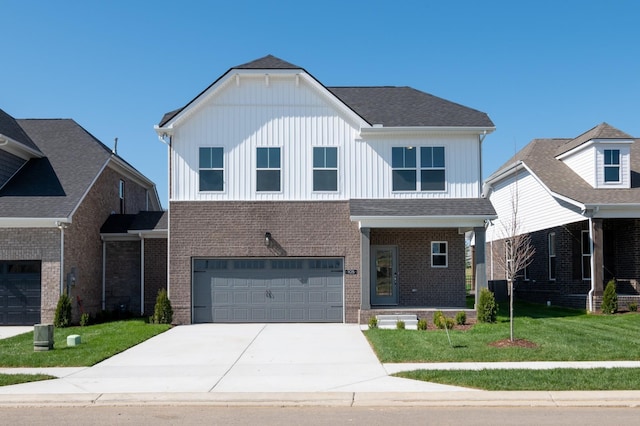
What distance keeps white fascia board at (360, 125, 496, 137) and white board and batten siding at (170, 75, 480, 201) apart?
0.69ft

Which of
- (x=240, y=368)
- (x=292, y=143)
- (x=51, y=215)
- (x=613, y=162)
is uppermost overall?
(x=292, y=143)

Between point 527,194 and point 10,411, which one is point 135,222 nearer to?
point 10,411

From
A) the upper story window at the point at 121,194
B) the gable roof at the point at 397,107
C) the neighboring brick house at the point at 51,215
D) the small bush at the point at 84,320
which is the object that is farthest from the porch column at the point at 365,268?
the upper story window at the point at 121,194

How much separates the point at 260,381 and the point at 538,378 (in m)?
4.96

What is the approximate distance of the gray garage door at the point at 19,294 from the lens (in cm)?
2114

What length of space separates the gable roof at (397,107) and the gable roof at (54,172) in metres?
3.99

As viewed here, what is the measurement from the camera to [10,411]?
9.66 m

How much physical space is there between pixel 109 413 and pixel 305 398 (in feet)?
9.83

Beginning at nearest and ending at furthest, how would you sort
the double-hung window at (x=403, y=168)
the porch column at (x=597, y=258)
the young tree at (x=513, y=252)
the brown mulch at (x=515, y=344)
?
the brown mulch at (x=515, y=344) < the young tree at (x=513, y=252) < the double-hung window at (x=403, y=168) < the porch column at (x=597, y=258)

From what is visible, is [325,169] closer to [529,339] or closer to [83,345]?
[529,339]

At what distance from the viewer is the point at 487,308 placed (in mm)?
19859

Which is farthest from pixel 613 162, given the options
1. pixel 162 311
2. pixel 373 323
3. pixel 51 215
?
pixel 51 215

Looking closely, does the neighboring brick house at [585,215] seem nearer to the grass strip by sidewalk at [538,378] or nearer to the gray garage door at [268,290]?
the gray garage door at [268,290]

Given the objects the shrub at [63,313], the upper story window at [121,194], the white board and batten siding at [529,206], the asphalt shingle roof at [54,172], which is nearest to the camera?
the shrub at [63,313]
